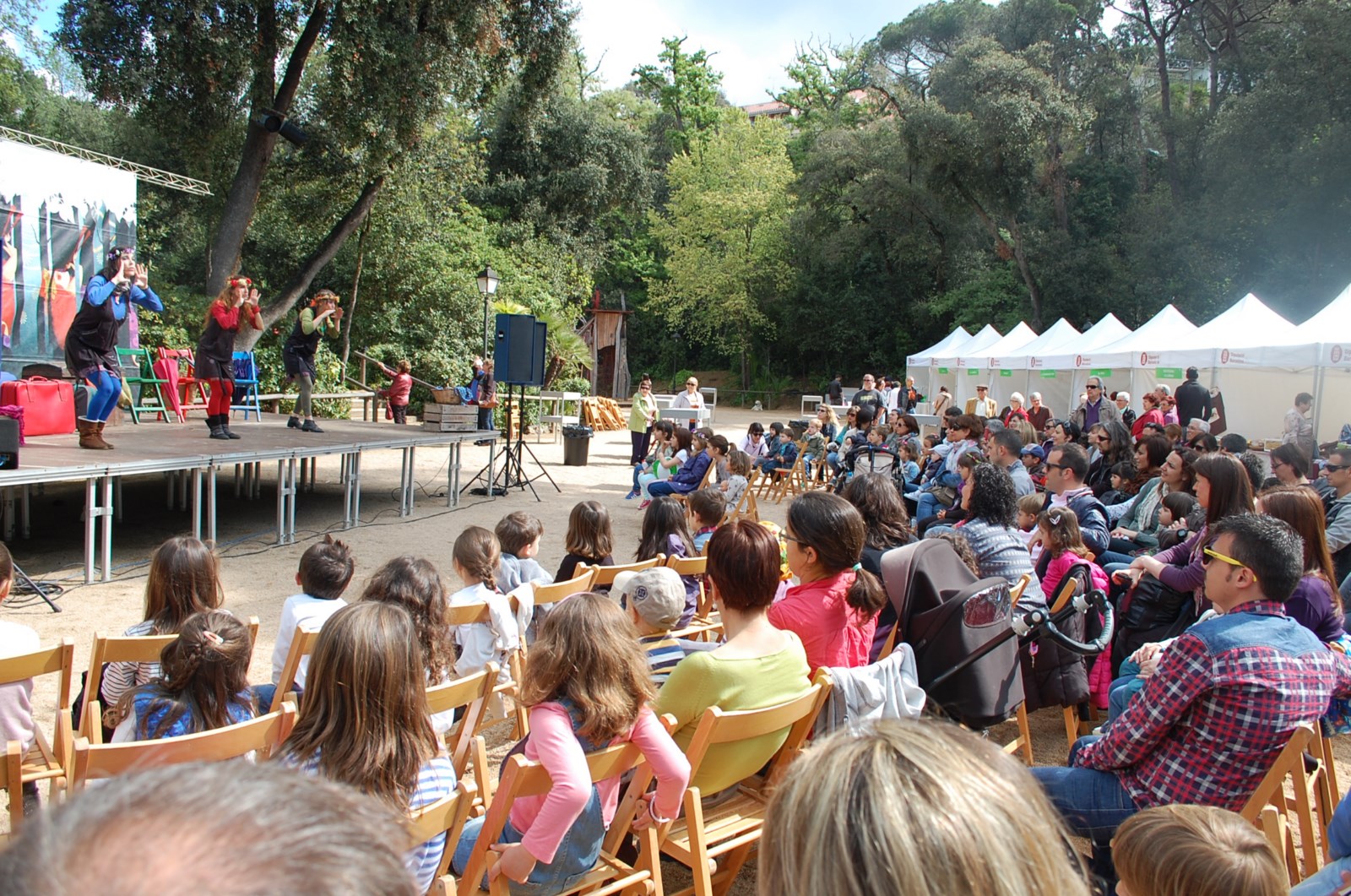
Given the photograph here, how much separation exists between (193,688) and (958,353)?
20.5 m

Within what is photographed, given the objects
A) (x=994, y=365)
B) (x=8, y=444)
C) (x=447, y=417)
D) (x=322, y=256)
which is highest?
(x=322, y=256)

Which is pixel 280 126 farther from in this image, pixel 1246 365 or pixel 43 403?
pixel 1246 365

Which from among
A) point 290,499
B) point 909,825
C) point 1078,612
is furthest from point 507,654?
point 290,499

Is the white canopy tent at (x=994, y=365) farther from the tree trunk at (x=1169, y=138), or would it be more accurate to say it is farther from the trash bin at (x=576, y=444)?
the tree trunk at (x=1169, y=138)

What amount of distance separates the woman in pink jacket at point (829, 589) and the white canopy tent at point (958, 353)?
1782 cm

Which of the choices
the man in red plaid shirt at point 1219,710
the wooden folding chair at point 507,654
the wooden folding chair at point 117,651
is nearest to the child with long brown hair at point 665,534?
the wooden folding chair at point 507,654

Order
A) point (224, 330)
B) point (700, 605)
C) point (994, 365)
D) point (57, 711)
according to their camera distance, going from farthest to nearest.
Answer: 1. point (994, 365)
2. point (224, 330)
3. point (700, 605)
4. point (57, 711)

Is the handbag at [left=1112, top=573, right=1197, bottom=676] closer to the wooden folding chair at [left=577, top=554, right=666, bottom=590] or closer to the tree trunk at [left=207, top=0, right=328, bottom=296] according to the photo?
the wooden folding chair at [left=577, top=554, right=666, bottom=590]

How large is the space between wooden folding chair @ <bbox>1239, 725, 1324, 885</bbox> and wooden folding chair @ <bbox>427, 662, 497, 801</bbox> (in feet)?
6.26

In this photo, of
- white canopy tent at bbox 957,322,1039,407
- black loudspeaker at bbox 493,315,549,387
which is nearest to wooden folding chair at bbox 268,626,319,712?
black loudspeaker at bbox 493,315,549,387

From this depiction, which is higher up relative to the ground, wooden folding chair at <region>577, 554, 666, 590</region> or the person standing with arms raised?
the person standing with arms raised

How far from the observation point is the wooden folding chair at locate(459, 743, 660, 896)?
214cm

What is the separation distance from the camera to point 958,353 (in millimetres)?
21297

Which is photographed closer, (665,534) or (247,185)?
(665,534)
